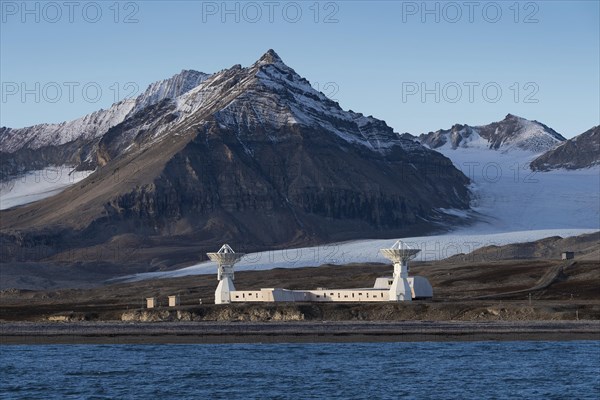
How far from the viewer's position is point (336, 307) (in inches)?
5851

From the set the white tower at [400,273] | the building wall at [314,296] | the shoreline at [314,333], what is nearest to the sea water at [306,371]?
the shoreline at [314,333]

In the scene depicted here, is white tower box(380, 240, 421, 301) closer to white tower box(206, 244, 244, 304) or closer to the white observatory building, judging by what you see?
the white observatory building

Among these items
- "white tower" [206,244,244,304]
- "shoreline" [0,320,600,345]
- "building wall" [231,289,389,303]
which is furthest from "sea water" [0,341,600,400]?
"white tower" [206,244,244,304]

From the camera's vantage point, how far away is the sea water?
89.1m

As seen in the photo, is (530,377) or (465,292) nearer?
(530,377)

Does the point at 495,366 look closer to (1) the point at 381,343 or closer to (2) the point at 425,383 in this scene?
(2) the point at 425,383

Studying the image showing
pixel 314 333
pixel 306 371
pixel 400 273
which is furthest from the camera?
pixel 400 273

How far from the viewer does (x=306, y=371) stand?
328 ft

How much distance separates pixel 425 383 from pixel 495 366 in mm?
11056

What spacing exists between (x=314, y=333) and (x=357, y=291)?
37.8 meters

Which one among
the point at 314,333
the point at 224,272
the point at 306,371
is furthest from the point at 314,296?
the point at 306,371

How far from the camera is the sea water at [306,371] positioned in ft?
292

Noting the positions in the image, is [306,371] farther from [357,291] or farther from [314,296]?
[314,296]

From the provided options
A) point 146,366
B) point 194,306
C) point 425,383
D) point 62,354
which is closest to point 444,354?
point 425,383
